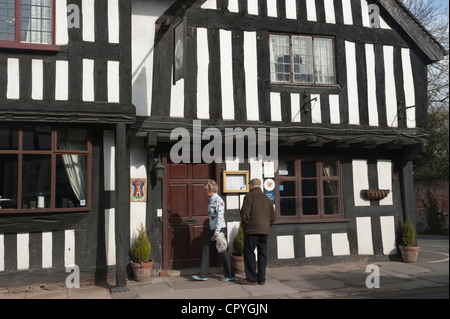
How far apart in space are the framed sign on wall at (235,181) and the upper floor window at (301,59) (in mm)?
2174

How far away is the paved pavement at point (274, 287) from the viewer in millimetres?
6340

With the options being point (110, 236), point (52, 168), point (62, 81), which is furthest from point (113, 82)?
point (110, 236)

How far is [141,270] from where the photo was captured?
7180 mm

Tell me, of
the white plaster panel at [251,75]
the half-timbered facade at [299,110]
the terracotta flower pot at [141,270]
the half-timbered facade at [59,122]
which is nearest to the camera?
the half-timbered facade at [59,122]

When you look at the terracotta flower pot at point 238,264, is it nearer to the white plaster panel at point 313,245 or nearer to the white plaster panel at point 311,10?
the white plaster panel at point 313,245

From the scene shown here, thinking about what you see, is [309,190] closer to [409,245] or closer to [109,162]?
[409,245]

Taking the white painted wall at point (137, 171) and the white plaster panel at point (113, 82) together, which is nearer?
the white plaster panel at point (113, 82)

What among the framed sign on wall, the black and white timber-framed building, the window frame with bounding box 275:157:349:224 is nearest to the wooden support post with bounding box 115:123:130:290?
the black and white timber-framed building

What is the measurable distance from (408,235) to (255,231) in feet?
13.4

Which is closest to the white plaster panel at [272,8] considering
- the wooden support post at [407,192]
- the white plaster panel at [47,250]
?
the wooden support post at [407,192]

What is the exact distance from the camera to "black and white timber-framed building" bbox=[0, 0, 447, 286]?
682 cm

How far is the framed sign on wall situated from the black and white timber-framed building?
0.12 metres

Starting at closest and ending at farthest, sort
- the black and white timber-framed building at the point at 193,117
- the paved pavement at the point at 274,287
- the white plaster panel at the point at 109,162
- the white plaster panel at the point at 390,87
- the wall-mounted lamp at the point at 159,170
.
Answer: the paved pavement at the point at 274,287 → the black and white timber-framed building at the point at 193,117 → the white plaster panel at the point at 109,162 → the wall-mounted lamp at the point at 159,170 → the white plaster panel at the point at 390,87
